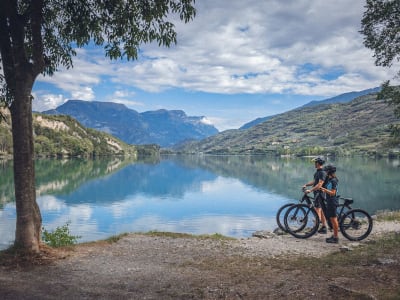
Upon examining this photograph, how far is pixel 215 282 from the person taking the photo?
10094mm

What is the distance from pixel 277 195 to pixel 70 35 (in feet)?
225

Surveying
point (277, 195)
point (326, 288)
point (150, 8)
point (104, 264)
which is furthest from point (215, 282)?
point (277, 195)

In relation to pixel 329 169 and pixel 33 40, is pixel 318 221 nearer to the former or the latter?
pixel 329 169

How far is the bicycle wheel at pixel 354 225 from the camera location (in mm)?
16266

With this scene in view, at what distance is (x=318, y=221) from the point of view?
54.6ft

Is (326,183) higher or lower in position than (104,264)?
higher

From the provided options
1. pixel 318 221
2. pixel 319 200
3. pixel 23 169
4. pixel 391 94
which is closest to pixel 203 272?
pixel 23 169

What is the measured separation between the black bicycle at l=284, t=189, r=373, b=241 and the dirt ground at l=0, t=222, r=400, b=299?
1.12m

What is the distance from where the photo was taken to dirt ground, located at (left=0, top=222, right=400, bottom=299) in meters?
9.11

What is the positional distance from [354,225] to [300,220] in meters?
2.44

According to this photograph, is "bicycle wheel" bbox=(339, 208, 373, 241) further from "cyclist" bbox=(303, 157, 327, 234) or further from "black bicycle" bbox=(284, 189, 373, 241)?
"cyclist" bbox=(303, 157, 327, 234)

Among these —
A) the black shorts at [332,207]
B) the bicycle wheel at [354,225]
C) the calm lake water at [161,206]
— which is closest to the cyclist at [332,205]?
the black shorts at [332,207]

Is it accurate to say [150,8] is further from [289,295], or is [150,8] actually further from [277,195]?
[277,195]

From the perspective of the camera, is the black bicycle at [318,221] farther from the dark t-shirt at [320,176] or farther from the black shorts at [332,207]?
the dark t-shirt at [320,176]
